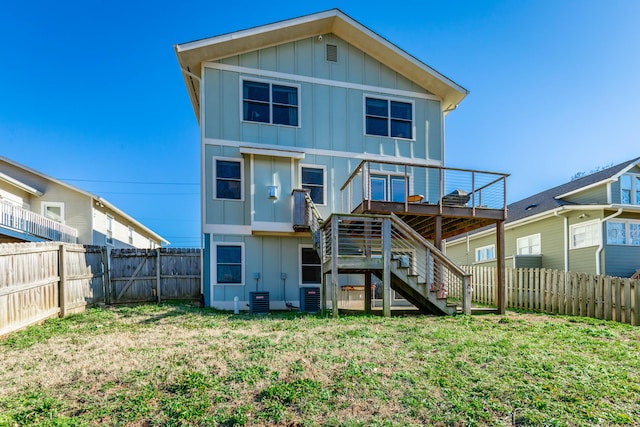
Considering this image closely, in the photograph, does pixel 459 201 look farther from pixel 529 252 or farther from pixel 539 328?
pixel 529 252

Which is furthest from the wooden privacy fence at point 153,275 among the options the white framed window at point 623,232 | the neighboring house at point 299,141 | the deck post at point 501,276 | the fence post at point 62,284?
the white framed window at point 623,232

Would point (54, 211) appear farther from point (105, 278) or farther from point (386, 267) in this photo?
point (386, 267)

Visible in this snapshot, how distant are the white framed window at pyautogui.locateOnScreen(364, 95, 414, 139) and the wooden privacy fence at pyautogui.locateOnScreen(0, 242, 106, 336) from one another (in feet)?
30.8

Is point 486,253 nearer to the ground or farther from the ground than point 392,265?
nearer to the ground

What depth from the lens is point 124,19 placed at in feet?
68.7

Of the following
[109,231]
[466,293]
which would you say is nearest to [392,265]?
[466,293]

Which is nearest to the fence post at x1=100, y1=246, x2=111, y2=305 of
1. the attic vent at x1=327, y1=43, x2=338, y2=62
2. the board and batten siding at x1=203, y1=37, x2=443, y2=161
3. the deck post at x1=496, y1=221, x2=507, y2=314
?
the board and batten siding at x1=203, y1=37, x2=443, y2=161

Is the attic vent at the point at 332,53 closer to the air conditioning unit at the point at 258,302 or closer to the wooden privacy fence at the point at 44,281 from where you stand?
the air conditioning unit at the point at 258,302

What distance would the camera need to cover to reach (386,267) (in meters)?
8.56

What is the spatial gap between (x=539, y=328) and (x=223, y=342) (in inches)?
239

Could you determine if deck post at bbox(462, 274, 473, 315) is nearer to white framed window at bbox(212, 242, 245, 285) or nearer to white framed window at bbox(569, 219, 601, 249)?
white framed window at bbox(212, 242, 245, 285)

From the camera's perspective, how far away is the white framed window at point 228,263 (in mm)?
10945

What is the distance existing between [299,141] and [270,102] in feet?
5.10

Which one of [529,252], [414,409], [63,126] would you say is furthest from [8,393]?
[63,126]
